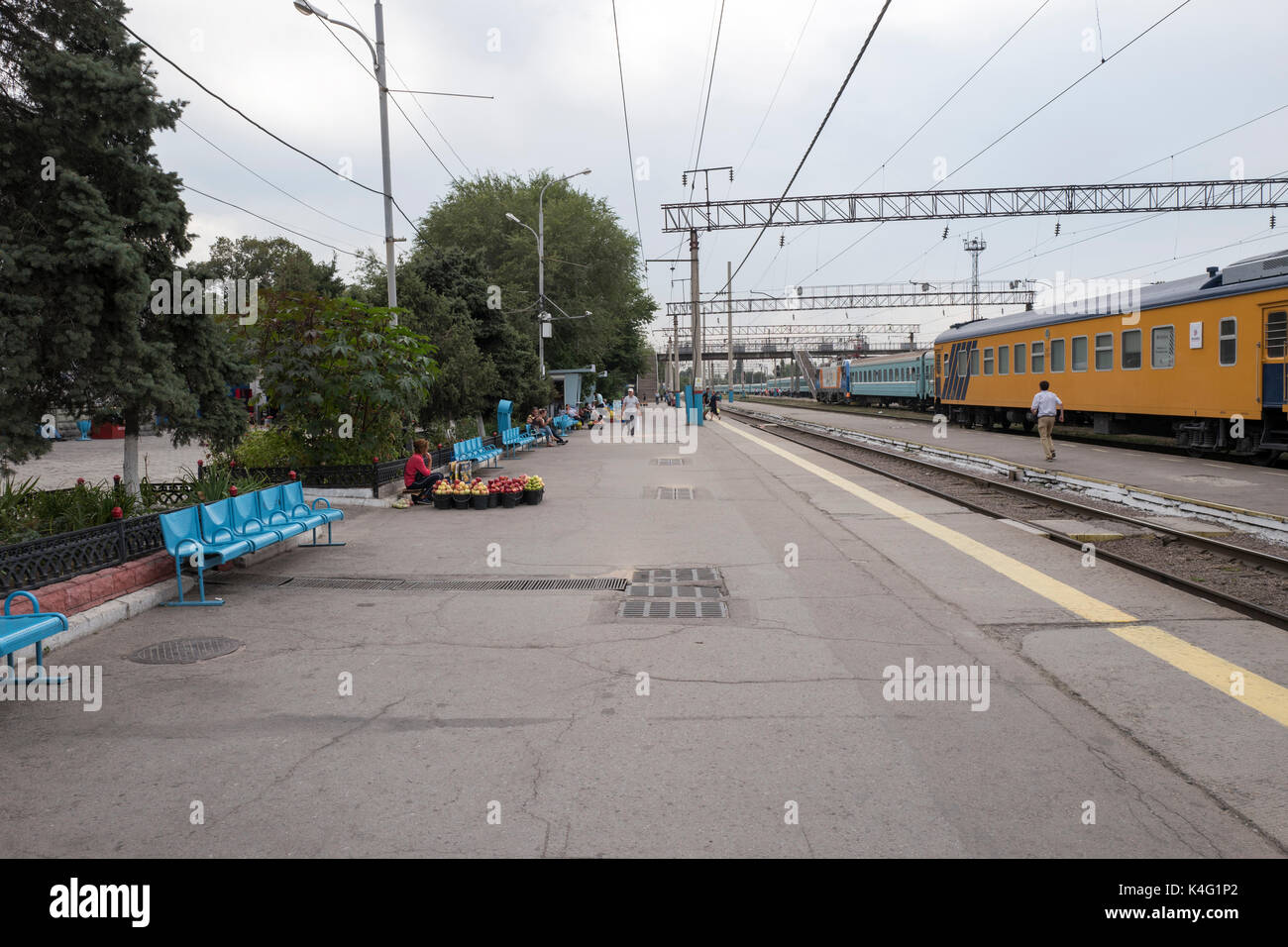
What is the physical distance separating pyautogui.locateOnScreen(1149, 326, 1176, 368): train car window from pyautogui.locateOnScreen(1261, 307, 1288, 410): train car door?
111 inches

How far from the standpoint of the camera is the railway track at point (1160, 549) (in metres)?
7.65

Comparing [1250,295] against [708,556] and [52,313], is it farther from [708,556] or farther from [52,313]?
[52,313]

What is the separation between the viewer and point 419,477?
1472cm

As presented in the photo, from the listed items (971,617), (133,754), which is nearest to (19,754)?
(133,754)

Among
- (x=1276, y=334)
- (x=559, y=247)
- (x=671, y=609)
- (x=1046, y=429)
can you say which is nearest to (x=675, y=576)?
(x=671, y=609)

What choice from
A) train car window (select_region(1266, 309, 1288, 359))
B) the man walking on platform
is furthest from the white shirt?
train car window (select_region(1266, 309, 1288, 359))

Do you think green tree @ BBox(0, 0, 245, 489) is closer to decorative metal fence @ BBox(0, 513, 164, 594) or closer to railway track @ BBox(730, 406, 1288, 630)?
decorative metal fence @ BBox(0, 513, 164, 594)

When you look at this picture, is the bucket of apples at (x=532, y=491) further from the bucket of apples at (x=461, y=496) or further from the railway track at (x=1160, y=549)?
the railway track at (x=1160, y=549)

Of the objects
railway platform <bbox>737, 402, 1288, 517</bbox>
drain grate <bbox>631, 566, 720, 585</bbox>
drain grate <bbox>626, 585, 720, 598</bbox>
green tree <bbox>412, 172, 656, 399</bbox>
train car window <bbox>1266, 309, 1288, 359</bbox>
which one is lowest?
drain grate <bbox>626, 585, 720, 598</bbox>

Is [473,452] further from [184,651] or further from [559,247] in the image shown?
[559,247]

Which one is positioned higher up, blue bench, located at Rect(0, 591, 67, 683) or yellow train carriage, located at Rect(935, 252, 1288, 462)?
yellow train carriage, located at Rect(935, 252, 1288, 462)

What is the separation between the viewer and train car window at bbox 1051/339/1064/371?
25656 mm

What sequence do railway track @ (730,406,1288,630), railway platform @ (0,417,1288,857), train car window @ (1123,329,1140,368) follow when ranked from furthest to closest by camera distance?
train car window @ (1123,329,1140,368) → railway track @ (730,406,1288,630) → railway platform @ (0,417,1288,857)
